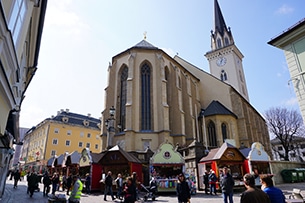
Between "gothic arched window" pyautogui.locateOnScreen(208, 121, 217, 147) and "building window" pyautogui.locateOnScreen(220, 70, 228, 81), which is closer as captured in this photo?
"gothic arched window" pyautogui.locateOnScreen(208, 121, 217, 147)

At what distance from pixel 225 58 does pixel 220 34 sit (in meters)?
6.44

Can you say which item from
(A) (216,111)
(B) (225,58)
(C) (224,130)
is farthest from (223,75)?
(C) (224,130)

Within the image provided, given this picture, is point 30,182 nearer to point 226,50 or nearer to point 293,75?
point 293,75

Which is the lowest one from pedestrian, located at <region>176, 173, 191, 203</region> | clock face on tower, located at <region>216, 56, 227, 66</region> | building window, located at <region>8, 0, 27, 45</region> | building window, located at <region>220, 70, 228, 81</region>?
pedestrian, located at <region>176, 173, 191, 203</region>

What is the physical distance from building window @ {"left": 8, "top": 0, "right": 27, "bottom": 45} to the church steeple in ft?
156

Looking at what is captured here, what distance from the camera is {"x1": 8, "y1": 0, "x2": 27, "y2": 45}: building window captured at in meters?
4.78

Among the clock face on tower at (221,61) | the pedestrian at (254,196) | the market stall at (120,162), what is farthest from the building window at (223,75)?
the pedestrian at (254,196)

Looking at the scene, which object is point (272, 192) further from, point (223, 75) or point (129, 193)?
point (223, 75)

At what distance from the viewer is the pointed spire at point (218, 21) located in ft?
159

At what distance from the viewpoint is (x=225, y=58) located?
45812mm

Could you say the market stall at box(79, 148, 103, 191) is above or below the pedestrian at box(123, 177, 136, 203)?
above

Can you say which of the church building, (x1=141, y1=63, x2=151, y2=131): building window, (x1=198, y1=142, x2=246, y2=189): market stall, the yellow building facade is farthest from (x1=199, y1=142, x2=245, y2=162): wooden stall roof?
the yellow building facade

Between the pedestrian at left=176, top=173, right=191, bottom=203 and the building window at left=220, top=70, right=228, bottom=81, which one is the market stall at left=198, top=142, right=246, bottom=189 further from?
the building window at left=220, top=70, right=228, bottom=81

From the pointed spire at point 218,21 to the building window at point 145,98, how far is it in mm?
30316
